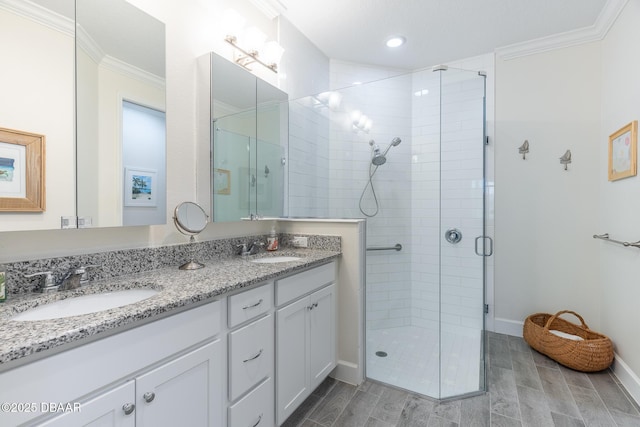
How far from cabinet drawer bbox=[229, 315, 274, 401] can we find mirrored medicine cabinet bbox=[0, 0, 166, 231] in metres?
0.71

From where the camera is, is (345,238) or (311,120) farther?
(311,120)

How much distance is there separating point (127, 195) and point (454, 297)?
2482 millimetres

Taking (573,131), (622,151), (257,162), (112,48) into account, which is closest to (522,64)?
(573,131)

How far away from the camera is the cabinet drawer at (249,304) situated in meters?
1.22

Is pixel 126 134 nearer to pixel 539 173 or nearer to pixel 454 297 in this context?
pixel 454 297

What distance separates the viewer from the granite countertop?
681 mm

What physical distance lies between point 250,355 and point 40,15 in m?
1.54

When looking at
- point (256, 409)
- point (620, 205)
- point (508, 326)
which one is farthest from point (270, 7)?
point (508, 326)

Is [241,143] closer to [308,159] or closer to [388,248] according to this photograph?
[308,159]

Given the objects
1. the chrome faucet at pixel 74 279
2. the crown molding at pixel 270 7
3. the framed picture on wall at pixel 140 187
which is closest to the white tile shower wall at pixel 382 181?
the crown molding at pixel 270 7

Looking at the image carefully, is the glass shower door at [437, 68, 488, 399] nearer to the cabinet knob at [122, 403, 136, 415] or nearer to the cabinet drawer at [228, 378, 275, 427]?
the cabinet drawer at [228, 378, 275, 427]

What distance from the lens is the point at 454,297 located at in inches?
99.7

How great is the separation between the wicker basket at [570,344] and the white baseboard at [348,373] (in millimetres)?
1478

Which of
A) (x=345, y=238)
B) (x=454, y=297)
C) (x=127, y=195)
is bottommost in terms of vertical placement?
(x=454, y=297)
